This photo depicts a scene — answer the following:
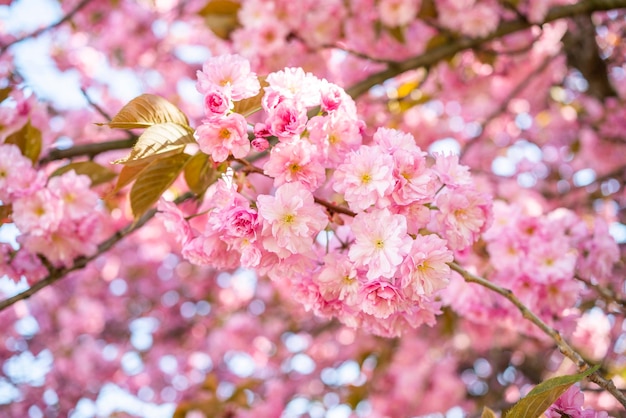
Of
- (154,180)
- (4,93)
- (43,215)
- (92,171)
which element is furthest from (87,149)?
(154,180)

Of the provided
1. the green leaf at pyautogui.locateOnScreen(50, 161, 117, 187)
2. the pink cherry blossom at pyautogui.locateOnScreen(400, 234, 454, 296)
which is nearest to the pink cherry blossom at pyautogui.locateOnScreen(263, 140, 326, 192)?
the pink cherry blossom at pyautogui.locateOnScreen(400, 234, 454, 296)

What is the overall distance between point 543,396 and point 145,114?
0.85 meters

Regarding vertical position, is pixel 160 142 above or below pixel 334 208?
above

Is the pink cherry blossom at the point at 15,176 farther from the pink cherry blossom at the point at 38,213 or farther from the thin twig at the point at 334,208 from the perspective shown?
the thin twig at the point at 334,208

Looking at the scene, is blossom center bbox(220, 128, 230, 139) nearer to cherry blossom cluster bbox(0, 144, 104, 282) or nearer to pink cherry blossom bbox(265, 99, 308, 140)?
pink cherry blossom bbox(265, 99, 308, 140)

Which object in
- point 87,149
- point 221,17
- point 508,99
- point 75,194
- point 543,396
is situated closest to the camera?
point 543,396

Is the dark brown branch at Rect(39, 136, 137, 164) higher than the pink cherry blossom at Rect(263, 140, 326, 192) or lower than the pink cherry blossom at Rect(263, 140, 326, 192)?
lower

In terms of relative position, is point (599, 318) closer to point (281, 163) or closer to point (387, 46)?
point (387, 46)

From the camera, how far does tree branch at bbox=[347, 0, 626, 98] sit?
2131 mm

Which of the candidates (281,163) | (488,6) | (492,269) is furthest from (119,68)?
(281,163)

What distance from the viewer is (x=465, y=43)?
7.92 ft

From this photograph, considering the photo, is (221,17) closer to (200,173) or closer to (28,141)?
(28,141)

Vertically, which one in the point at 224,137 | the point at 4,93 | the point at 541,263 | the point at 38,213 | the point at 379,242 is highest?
the point at 224,137

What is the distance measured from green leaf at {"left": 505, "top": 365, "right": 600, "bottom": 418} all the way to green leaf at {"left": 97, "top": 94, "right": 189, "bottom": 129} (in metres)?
0.80
